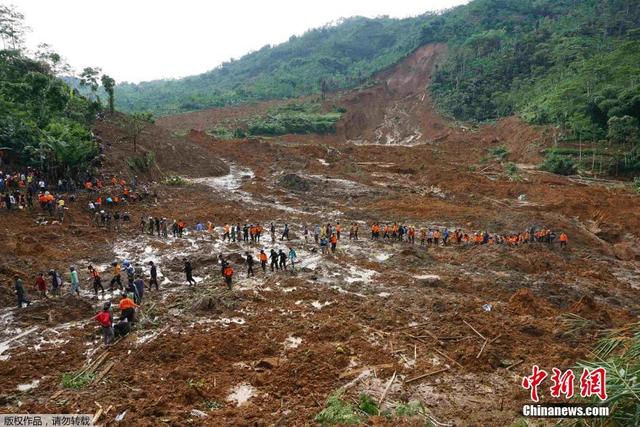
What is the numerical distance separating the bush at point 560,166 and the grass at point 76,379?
41.5 m

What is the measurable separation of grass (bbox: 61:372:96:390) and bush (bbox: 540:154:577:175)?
41.5 metres

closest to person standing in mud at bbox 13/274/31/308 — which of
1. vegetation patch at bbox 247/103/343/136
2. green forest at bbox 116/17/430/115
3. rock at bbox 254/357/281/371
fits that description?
rock at bbox 254/357/281/371

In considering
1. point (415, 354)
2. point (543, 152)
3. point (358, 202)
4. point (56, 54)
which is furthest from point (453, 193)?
point (56, 54)

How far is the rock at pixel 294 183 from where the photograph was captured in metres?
33.7

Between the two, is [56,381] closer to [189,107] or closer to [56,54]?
[56,54]

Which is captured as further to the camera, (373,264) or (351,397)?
(373,264)

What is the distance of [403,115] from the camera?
74.8m

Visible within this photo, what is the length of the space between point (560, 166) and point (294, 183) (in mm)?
25416

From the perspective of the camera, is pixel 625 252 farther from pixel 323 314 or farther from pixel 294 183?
pixel 294 183

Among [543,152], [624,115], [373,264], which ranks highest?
[624,115]

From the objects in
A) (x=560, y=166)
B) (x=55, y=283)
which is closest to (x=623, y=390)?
(x=55, y=283)

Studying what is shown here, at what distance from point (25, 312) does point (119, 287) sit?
9.22ft

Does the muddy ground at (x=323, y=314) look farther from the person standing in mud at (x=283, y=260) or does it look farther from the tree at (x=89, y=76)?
the tree at (x=89, y=76)

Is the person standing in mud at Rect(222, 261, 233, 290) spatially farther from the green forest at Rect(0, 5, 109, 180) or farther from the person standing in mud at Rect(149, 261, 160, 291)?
the green forest at Rect(0, 5, 109, 180)
